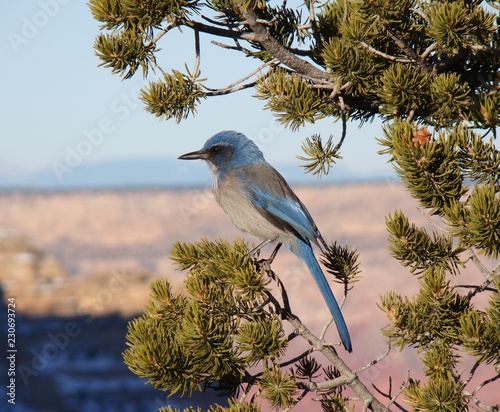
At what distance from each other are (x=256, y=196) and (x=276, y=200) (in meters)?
0.11

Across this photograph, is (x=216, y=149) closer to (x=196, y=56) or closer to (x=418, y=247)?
(x=196, y=56)

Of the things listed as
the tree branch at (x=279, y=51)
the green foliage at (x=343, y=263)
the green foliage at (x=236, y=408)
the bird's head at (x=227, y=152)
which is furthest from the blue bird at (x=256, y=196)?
the green foliage at (x=236, y=408)

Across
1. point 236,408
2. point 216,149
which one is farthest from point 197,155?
point 236,408

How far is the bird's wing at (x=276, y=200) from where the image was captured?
344 cm

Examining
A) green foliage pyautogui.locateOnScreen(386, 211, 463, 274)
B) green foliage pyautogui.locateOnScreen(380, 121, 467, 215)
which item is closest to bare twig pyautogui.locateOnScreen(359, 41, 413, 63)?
green foliage pyautogui.locateOnScreen(380, 121, 467, 215)

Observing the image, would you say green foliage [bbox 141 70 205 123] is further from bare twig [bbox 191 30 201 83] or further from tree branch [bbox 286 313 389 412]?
tree branch [bbox 286 313 389 412]

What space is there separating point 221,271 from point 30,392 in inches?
389

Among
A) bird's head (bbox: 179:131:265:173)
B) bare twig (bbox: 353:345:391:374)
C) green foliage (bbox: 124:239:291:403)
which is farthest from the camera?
bird's head (bbox: 179:131:265:173)

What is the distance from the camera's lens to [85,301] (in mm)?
13266

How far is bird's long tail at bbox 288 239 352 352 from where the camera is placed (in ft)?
9.09

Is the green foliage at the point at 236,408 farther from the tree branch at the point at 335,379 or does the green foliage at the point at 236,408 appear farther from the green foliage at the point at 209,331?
the tree branch at the point at 335,379

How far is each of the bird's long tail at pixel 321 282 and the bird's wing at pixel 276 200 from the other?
6 centimetres

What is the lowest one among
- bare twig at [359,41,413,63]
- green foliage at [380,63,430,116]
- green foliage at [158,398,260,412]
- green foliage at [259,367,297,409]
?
green foliage at [158,398,260,412]

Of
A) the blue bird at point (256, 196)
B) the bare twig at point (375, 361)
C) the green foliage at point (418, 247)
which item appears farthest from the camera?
the blue bird at point (256, 196)
